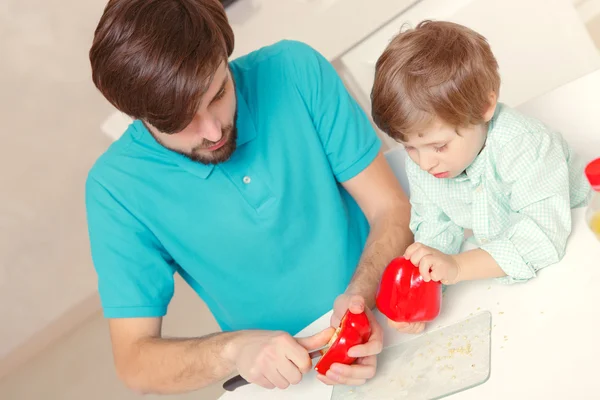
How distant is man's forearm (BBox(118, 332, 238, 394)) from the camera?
3.99 feet

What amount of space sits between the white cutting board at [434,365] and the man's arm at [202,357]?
0.08 metres

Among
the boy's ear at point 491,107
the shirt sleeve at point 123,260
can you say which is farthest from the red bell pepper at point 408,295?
the shirt sleeve at point 123,260

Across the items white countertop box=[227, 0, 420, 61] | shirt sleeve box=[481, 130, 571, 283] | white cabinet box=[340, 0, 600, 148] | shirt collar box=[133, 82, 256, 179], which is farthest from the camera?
white countertop box=[227, 0, 420, 61]

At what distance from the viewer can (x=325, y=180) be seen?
142 centimetres

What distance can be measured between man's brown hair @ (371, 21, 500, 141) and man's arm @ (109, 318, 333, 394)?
0.35m

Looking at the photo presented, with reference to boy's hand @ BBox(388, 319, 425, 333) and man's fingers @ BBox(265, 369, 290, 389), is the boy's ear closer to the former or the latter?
boy's hand @ BBox(388, 319, 425, 333)

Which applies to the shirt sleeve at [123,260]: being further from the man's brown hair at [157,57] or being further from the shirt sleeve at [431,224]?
the shirt sleeve at [431,224]

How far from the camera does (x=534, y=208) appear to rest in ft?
3.43

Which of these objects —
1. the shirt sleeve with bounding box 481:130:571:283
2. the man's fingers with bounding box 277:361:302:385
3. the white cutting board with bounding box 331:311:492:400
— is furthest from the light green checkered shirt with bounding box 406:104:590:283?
the man's fingers with bounding box 277:361:302:385

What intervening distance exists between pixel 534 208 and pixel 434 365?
0.27 metres

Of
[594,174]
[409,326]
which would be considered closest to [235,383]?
[409,326]

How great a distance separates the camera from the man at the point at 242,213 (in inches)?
50.6

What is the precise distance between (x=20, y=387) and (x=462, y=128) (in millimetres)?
2352

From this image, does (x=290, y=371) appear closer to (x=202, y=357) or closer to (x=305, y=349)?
(x=305, y=349)
